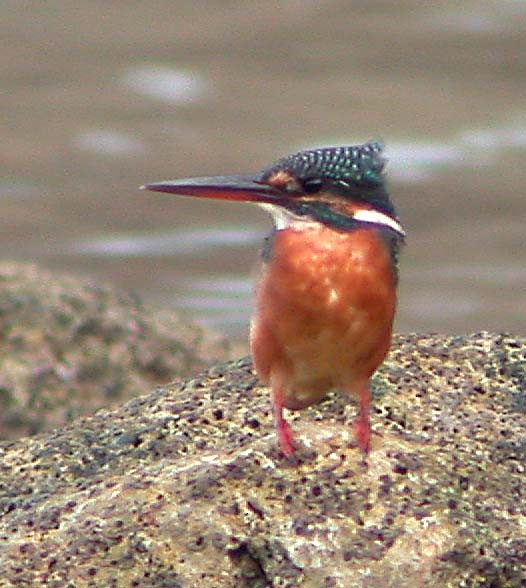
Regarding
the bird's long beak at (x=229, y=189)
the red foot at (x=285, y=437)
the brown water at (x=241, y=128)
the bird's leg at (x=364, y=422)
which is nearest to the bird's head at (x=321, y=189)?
the bird's long beak at (x=229, y=189)

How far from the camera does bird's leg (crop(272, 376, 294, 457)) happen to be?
171 inches

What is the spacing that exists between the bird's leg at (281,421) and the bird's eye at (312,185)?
495 millimetres

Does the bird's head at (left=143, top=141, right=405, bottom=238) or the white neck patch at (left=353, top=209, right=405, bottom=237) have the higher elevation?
the bird's head at (left=143, top=141, right=405, bottom=238)

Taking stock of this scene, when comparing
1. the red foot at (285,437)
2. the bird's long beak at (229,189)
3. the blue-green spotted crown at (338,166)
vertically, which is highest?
the blue-green spotted crown at (338,166)

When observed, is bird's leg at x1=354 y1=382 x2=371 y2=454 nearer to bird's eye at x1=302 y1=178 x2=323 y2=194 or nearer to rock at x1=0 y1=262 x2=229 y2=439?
bird's eye at x1=302 y1=178 x2=323 y2=194

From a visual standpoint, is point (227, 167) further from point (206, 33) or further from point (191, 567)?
point (191, 567)

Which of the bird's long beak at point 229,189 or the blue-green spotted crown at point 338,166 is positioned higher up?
the blue-green spotted crown at point 338,166

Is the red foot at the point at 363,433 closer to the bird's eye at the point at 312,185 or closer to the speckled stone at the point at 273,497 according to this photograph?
the speckled stone at the point at 273,497

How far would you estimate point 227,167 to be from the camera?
13.0 meters

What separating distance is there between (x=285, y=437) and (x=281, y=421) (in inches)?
3.6

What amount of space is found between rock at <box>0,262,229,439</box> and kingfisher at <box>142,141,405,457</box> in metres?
3.04

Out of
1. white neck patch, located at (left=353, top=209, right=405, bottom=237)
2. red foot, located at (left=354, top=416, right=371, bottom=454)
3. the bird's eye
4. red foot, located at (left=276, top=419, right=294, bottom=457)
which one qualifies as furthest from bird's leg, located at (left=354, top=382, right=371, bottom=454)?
the bird's eye

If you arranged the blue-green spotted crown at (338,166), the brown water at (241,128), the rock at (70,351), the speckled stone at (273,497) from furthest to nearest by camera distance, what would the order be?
the brown water at (241,128), the rock at (70,351), the blue-green spotted crown at (338,166), the speckled stone at (273,497)

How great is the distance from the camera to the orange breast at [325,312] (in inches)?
178
